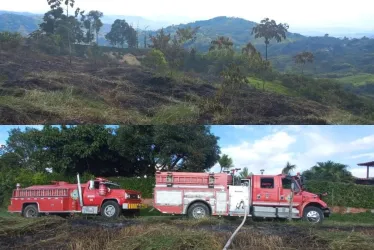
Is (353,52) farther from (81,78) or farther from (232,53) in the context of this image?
(81,78)

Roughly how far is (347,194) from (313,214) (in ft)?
14.3

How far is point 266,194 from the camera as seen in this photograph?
13.3m

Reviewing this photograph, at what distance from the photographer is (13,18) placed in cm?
1531

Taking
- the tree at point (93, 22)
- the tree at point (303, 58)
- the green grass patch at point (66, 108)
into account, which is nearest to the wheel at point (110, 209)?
the green grass patch at point (66, 108)

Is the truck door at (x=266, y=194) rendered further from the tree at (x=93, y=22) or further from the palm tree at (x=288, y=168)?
the tree at (x=93, y=22)

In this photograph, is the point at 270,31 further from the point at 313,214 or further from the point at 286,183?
the point at 313,214

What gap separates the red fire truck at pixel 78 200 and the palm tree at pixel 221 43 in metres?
4.43

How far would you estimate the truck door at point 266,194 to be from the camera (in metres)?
13.3

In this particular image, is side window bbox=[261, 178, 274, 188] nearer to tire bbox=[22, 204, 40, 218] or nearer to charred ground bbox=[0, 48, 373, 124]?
charred ground bbox=[0, 48, 373, 124]

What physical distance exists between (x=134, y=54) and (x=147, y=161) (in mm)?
3281

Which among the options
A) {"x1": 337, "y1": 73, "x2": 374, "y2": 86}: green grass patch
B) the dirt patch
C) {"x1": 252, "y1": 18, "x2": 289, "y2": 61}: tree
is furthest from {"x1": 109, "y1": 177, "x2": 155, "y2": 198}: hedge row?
{"x1": 337, "y1": 73, "x2": 374, "y2": 86}: green grass patch

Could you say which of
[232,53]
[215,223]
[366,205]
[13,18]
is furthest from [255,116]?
[13,18]

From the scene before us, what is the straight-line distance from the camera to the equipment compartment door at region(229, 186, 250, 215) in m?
13.2

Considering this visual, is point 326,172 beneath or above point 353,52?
beneath
